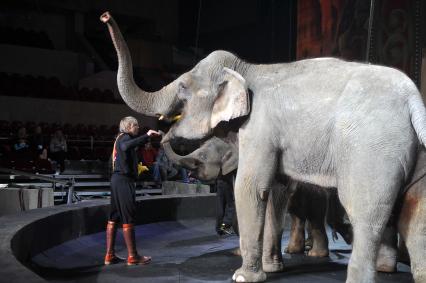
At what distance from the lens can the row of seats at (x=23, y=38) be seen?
17.6 m

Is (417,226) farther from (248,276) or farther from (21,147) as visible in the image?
(21,147)

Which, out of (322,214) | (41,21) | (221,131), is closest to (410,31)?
(322,214)

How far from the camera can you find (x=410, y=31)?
26.9ft

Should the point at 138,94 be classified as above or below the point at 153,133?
above

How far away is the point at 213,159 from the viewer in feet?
21.0

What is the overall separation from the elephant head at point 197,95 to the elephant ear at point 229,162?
4.73 feet

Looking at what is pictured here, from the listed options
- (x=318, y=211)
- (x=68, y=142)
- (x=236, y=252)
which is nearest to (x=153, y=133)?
(x=236, y=252)

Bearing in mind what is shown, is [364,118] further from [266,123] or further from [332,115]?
[266,123]

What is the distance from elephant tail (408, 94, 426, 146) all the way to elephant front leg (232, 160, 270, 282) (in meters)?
1.22

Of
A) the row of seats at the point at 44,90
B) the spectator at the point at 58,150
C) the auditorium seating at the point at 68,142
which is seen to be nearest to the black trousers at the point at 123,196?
the auditorium seating at the point at 68,142

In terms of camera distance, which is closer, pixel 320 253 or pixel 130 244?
pixel 130 244

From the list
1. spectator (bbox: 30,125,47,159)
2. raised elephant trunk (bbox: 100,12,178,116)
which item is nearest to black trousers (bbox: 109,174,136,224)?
raised elephant trunk (bbox: 100,12,178,116)

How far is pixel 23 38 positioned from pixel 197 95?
14640 mm

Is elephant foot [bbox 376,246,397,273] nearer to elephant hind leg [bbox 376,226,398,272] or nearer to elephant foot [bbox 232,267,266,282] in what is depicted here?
elephant hind leg [bbox 376,226,398,272]
